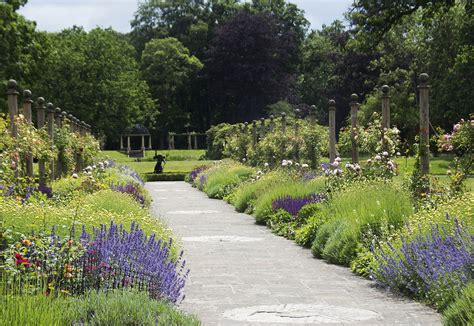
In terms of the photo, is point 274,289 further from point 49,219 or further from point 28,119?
point 28,119

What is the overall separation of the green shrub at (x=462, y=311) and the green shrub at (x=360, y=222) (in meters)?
3.08

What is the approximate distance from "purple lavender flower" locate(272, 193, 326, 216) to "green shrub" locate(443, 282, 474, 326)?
7.41 m

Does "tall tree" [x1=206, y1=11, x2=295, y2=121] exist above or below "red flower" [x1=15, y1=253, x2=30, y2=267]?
above

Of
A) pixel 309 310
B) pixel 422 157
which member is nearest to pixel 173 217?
pixel 422 157

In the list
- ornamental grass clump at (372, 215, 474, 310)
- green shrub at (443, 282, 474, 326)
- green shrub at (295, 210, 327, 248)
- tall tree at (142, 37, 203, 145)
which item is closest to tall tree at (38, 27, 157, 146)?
tall tree at (142, 37, 203, 145)

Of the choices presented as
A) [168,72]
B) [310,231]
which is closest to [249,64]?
[168,72]

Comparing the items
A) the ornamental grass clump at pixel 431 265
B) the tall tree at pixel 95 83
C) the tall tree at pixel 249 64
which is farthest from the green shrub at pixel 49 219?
the tall tree at pixel 249 64

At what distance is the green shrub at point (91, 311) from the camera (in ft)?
14.5

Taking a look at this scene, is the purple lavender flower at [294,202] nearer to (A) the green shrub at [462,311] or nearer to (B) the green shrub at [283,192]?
(B) the green shrub at [283,192]

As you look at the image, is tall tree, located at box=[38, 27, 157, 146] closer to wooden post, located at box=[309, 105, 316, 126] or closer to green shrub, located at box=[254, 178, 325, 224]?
wooden post, located at box=[309, 105, 316, 126]

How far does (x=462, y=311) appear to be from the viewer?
17.1 ft

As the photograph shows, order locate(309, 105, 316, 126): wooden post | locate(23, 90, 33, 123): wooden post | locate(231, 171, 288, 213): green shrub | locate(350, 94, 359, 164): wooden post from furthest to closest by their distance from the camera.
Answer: locate(309, 105, 316, 126): wooden post → locate(231, 171, 288, 213): green shrub → locate(350, 94, 359, 164): wooden post → locate(23, 90, 33, 123): wooden post

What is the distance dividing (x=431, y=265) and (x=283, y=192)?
821 centimetres

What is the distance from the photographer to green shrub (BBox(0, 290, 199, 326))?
4.41 metres
